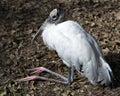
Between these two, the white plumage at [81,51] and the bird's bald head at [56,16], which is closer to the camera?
the white plumage at [81,51]

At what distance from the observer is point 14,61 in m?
4.67

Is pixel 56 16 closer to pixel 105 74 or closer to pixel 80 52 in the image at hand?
pixel 80 52

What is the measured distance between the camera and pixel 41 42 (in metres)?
5.06

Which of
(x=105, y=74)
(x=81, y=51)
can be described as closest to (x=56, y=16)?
(x=81, y=51)

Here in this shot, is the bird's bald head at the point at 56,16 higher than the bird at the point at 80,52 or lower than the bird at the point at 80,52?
higher

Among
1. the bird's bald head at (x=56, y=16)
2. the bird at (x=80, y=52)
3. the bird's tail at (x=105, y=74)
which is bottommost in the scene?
the bird's tail at (x=105, y=74)

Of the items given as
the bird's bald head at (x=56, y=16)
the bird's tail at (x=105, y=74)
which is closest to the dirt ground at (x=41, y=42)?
the bird's tail at (x=105, y=74)

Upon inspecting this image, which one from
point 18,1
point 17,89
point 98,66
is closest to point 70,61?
point 98,66

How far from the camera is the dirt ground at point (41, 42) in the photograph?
14.0 ft

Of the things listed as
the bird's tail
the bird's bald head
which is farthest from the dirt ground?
the bird's bald head

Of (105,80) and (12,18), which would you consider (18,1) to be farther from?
(105,80)

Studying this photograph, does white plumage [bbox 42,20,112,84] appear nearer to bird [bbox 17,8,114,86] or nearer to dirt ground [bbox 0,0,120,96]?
bird [bbox 17,8,114,86]

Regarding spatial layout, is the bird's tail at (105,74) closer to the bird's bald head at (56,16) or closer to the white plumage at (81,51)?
the white plumage at (81,51)

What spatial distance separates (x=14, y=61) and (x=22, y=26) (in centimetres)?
80
